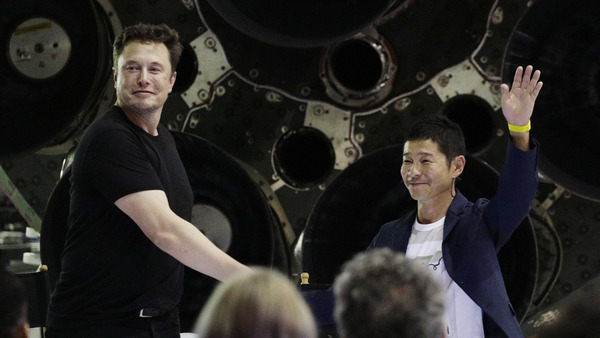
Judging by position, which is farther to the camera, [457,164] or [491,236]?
[457,164]

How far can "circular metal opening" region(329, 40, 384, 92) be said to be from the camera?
393cm

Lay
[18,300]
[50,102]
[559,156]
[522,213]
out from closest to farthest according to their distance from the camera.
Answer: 1. [18,300]
2. [522,213]
3. [559,156]
4. [50,102]

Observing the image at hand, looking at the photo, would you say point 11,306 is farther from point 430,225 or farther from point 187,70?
point 187,70

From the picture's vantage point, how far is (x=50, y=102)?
3.80 meters

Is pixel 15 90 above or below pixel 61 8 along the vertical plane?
below

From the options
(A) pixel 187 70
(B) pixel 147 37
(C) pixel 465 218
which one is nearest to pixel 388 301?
(B) pixel 147 37

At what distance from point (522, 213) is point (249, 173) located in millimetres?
1501

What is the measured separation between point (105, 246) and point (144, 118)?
0.33 meters

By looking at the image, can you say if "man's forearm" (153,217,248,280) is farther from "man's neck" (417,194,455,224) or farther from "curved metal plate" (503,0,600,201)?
"curved metal plate" (503,0,600,201)

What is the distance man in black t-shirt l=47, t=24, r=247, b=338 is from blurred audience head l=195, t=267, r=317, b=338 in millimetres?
777

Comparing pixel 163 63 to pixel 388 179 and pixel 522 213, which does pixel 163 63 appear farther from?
pixel 388 179

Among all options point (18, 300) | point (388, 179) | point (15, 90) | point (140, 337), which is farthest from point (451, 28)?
point (18, 300)

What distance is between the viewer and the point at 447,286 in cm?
263

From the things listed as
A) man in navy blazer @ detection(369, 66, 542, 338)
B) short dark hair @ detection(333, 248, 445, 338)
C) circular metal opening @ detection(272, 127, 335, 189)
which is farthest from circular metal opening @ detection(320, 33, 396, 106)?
short dark hair @ detection(333, 248, 445, 338)
